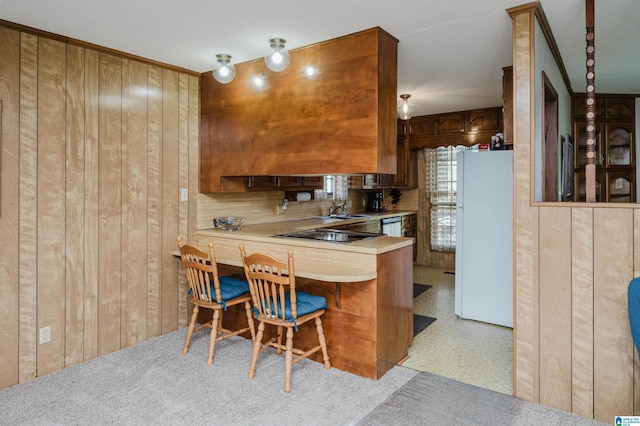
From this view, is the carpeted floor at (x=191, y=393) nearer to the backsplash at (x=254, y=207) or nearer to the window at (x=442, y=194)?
the backsplash at (x=254, y=207)

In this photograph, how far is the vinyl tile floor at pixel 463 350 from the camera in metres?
2.84

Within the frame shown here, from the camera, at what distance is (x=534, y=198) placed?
2447 mm

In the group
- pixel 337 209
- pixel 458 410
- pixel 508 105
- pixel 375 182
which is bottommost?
pixel 458 410

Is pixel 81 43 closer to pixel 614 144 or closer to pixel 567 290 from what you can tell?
pixel 567 290

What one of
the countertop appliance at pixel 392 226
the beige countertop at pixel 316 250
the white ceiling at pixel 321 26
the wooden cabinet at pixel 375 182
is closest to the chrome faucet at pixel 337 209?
the wooden cabinet at pixel 375 182

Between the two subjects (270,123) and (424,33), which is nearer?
(424,33)

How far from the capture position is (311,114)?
309 centimetres

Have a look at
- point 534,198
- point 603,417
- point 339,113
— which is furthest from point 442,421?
point 339,113

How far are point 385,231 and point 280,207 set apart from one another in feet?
5.56

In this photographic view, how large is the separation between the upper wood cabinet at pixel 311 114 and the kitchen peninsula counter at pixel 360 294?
0.58 m

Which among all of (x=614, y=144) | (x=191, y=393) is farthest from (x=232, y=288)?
(x=614, y=144)

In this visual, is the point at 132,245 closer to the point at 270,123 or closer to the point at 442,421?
the point at 270,123

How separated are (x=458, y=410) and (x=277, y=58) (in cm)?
248

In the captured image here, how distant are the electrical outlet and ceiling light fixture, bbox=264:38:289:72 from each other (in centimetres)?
239
